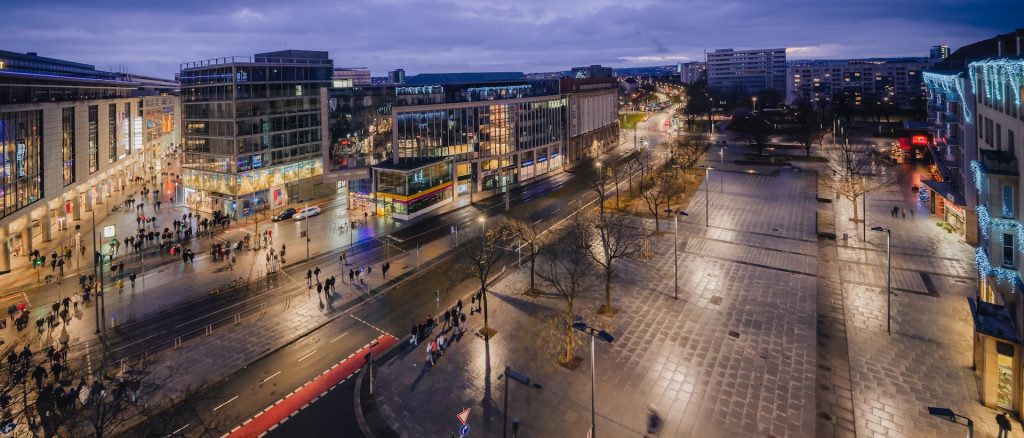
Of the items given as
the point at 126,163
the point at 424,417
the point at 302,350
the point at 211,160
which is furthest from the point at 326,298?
the point at 126,163

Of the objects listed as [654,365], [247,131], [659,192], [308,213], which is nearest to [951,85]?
[659,192]

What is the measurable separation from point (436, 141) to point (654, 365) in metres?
53.9

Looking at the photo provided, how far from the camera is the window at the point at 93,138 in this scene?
74.8 metres

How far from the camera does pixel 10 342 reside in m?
33.2

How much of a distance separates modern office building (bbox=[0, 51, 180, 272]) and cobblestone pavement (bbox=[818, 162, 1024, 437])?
228 ft

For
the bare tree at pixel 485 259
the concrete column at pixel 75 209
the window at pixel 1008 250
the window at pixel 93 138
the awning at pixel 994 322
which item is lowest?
the awning at pixel 994 322

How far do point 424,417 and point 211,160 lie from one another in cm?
6096

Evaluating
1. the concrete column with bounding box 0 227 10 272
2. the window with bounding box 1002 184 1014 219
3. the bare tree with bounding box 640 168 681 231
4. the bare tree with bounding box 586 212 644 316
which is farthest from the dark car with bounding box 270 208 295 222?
the window with bounding box 1002 184 1014 219

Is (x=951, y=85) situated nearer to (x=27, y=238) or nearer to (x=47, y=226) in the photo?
(x=27, y=238)

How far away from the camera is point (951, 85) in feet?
176

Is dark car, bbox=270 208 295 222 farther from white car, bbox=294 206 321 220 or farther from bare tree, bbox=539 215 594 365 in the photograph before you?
bare tree, bbox=539 215 594 365

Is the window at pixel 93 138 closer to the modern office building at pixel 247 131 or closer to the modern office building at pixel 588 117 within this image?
the modern office building at pixel 247 131

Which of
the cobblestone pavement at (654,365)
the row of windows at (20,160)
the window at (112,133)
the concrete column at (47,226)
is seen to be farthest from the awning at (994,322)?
the window at (112,133)

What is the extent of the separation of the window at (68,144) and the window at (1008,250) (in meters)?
90.5
